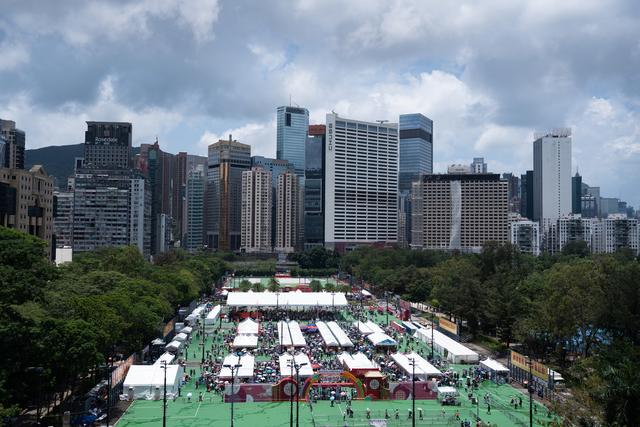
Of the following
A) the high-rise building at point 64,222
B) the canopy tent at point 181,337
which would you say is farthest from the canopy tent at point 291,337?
the high-rise building at point 64,222

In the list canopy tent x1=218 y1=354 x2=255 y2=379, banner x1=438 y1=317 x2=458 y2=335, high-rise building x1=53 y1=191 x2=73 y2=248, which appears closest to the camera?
canopy tent x1=218 y1=354 x2=255 y2=379

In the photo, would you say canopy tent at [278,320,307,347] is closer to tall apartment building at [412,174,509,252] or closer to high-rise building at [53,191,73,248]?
high-rise building at [53,191,73,248]

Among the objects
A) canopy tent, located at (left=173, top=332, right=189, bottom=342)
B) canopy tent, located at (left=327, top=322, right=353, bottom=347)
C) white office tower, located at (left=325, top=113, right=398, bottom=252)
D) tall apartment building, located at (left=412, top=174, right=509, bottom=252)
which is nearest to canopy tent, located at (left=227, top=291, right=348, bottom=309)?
canopy tent, located at (left=327, top=322, right=353, bottom=347)

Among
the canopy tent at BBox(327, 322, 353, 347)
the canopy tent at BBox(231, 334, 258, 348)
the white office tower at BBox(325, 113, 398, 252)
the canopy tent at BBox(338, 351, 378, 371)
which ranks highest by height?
the white office tower at BBox(325, 113, 398, 252)

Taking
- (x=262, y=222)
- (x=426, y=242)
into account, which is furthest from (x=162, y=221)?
(x=426, y=242)

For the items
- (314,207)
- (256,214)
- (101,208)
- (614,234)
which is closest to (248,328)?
(101,208)

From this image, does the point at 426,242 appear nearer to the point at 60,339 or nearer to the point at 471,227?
the point at 471,227

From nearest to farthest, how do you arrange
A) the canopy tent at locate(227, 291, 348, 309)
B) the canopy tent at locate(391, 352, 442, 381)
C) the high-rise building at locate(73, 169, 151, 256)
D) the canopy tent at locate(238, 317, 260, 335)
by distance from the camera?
the canopy tent at locate(391, 352, 442, 381), the canopy tent at locate(238, 317, 260, 335), the canopy tent at locate(227, 291, 348, 309), the high-rise building at locate(73, 169, 151, 256)

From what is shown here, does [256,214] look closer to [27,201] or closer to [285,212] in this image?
[285,212]

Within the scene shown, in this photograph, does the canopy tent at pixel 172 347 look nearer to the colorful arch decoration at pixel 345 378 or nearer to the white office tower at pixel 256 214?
the colorful arch decoration at pixel 345 378
